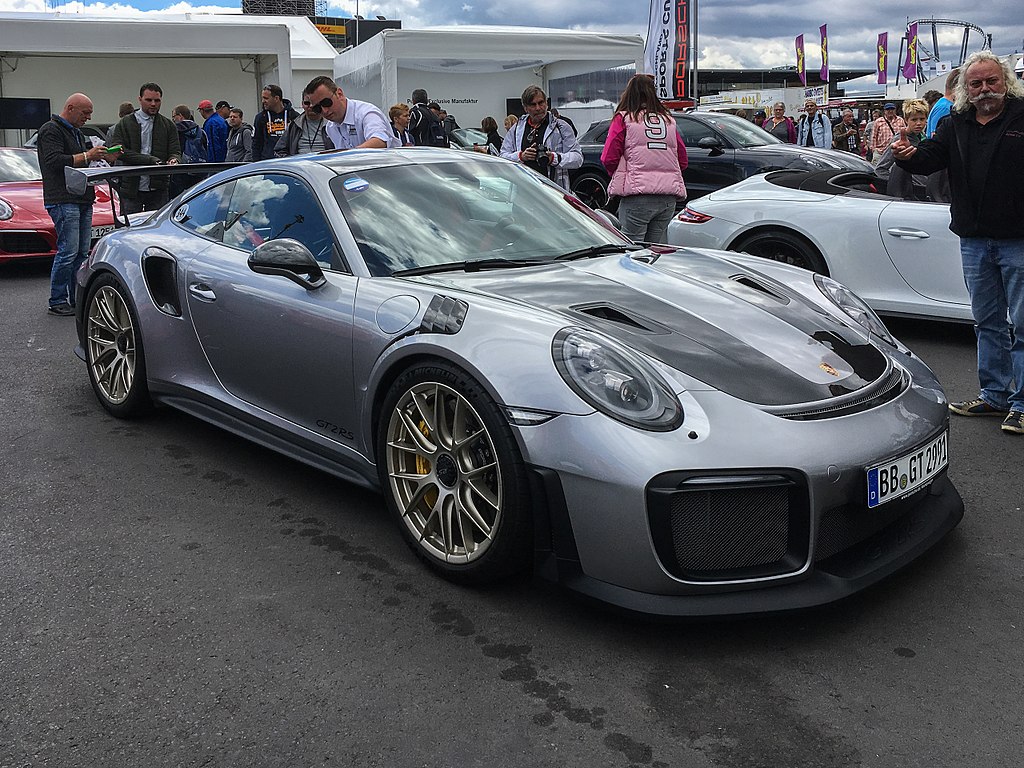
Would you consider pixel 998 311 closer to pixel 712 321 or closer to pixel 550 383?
pixel 712 321

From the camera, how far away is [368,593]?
123 inches

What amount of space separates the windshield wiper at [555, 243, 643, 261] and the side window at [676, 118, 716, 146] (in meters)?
8.43

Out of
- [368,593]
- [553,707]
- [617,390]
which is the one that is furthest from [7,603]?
[617,390]

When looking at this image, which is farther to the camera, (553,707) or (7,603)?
(7,603)

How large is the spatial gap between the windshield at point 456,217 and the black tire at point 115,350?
142 cm

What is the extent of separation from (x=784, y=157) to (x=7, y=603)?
9848 millimetres

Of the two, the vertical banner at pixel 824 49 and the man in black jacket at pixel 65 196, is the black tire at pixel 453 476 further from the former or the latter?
the vertical banner at pixel 824 49

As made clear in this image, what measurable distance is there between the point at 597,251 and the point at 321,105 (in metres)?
3.86

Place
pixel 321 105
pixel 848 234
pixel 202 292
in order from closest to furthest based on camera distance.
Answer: pixel 202 292 → pixel 848 234 → pixel 321 105

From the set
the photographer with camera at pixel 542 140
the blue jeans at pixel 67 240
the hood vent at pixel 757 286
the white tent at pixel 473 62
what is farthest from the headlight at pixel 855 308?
the white tent at pixel 473 62

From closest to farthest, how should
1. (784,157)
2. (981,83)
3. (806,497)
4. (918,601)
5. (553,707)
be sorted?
(553,707) → (806,497) → (918,601) → (981,83) → (784,157)

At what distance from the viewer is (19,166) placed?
37.3 feet

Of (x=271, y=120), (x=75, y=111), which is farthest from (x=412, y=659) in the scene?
(x=271, y=120)

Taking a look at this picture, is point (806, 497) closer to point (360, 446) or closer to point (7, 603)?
point (360, 446)
